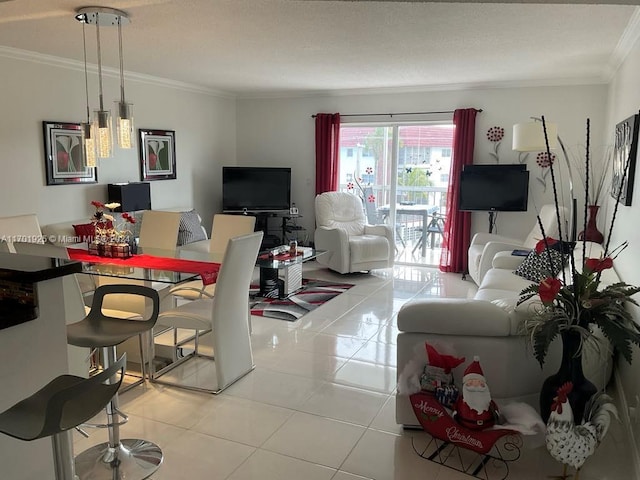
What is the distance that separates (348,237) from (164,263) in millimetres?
3251

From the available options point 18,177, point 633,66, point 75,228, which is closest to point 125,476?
point 75,228

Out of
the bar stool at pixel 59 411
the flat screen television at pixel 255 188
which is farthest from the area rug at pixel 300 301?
the bar stool at pixel 59 411

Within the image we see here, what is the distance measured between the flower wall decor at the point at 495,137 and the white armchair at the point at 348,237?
5.45 ft

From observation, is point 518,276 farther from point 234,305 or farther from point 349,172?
point 349,172

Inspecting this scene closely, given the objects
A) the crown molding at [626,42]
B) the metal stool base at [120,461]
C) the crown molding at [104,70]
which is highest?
the crown molding at [104,70]

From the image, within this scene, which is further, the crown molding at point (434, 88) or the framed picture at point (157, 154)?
the framed picture at point (157, 154)

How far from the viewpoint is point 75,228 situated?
5.17 meters

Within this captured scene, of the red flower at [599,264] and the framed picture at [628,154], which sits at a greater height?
the framed picture at [628,154]

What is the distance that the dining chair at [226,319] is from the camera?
3356mm

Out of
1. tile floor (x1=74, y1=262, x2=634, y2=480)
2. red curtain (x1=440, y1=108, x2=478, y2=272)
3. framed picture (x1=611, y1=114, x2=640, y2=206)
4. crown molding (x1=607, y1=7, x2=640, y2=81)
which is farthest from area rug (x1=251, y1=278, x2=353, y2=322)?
crown molding (x1=607, y1=7, x2=640, y2=81)

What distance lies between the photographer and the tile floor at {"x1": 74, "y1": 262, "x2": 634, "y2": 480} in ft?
8.52

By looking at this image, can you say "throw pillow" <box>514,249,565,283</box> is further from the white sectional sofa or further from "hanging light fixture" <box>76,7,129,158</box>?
"hanging light fixture" <box>76,7,129,158</box>

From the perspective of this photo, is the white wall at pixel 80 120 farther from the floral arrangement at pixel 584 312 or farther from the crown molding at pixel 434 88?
the floral arrangement at pixel 584 312

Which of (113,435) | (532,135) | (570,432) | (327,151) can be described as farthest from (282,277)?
(570,432)
